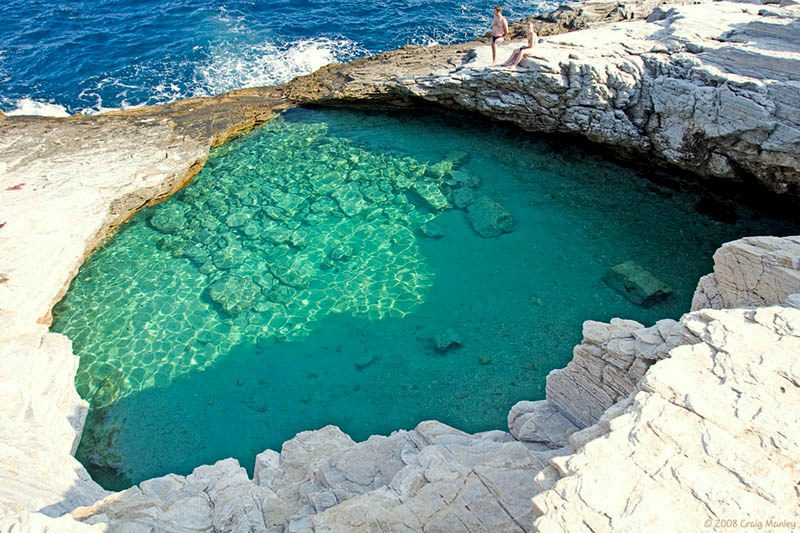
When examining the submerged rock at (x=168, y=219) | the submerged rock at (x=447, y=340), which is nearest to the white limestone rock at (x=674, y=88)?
the submerged rock at (x=447, y=340)

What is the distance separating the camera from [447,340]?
13.2 meters

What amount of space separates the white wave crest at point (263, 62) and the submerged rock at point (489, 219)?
12.0 metres

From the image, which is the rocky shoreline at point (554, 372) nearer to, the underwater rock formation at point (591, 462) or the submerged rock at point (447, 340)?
the underwater rock formation at point (591, 462)

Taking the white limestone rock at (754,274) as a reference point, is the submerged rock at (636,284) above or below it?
below

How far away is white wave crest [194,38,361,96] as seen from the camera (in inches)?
941

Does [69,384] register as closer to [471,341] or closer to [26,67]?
[471,341]

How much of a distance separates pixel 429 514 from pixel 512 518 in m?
1.04

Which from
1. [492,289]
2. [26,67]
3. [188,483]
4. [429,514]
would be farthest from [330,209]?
[26,67]

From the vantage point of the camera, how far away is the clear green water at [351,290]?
488 inches

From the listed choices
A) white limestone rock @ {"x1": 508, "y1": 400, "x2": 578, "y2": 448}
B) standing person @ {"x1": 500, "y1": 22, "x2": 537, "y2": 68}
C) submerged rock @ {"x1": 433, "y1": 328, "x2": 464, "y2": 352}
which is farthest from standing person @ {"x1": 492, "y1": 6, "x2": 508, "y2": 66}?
white limestone rock @ {"x1": 508, "y1": 400, "x2": 578, "y2": 448}

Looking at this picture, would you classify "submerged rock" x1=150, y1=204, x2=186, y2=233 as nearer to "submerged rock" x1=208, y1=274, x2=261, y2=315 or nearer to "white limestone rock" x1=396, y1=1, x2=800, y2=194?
"submerged rock" x1=208, y1=274, x2=261, y2=315

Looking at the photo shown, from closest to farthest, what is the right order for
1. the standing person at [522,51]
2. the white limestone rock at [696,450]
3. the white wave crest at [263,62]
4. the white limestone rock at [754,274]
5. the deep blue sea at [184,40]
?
the white limestone rock at [696,450] → the white limestone rock at [754,274] → the standing person at [522,51] → the deep blue sea at [184,40] → the white wave crest at [263,62]

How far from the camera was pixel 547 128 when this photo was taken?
1803 cm

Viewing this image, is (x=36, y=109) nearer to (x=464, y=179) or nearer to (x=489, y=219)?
(x=464, y=179)
